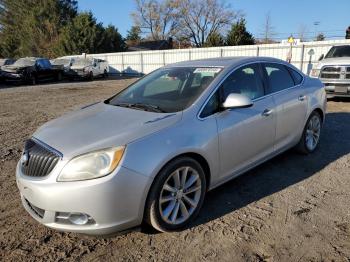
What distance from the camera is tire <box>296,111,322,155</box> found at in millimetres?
5151

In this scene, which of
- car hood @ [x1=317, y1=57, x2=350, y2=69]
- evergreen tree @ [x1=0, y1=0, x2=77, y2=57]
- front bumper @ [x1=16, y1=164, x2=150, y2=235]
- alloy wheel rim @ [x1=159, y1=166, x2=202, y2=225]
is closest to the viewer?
front bumper @ [x1=16, y1=164, x2=150, y2=235]

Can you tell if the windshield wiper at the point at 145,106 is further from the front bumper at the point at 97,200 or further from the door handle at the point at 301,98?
the door handle at the point at 301,98

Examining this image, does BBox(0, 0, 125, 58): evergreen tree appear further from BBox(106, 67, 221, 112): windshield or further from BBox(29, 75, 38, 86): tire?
BBox(106, 67, 221, 112): windshield

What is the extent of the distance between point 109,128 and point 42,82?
21.4 meters

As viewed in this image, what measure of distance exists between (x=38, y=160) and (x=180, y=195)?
4.39ft

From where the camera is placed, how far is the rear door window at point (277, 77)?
14.7ft

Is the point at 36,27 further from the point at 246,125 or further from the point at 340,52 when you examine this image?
the point at 246,125

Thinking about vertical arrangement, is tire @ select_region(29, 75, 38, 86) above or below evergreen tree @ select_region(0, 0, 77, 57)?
below

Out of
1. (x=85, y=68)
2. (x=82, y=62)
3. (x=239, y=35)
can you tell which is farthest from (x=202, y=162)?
(x=239, y=35)

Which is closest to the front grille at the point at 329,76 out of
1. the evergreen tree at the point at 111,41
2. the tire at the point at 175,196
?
the tire at the point at 175,196

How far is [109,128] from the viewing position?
10.5ft

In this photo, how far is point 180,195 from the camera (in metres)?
3.30

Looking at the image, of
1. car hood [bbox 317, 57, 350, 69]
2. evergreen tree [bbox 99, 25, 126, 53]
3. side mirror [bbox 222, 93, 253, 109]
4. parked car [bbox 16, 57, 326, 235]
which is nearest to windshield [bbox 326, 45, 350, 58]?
car hood [bbox 317, 57, 350, 69]

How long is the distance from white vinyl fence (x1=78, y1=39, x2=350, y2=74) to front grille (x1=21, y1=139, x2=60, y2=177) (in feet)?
56.6
